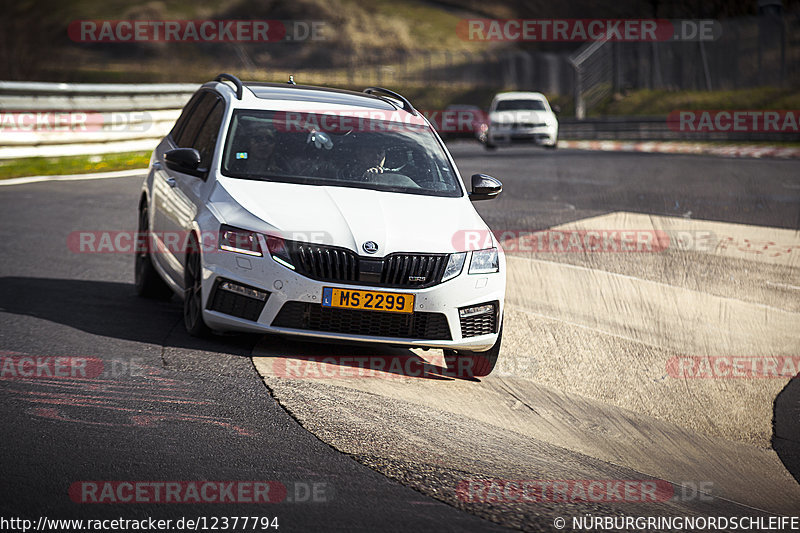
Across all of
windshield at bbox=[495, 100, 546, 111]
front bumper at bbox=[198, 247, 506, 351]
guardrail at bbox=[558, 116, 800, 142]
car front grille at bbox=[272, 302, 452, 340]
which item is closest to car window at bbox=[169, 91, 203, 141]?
front bumper at bbox=[198, 247, 506, 351]

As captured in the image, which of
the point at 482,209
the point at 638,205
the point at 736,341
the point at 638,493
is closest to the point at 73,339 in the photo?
the point at 638,493

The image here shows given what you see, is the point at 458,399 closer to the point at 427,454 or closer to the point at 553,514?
the point at 427,454

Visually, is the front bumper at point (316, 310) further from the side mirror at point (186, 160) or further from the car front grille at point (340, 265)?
the side mirror at point (186, 160)

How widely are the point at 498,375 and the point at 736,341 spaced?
269 centimetres

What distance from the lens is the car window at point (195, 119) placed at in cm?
875

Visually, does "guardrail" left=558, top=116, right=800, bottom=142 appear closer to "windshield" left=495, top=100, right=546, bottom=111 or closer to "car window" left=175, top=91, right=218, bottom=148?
"windshield" left=495, top=100, right=546, bottom=111

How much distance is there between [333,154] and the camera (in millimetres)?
7879

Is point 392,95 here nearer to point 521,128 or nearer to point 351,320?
point 351,320

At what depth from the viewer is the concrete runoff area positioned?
553cm

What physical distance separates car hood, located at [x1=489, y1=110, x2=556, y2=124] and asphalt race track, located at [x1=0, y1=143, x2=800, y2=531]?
18052 mm


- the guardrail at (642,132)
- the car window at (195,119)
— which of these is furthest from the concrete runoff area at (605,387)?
the guardrail at (642,132)

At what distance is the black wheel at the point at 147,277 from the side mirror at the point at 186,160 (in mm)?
1334

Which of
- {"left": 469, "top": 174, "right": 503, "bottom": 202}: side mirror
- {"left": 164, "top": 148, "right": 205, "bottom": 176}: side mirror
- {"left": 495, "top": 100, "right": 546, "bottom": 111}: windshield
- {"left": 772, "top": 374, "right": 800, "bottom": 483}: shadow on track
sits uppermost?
{"left": 495, "top": 100, "right": 546, "bottom": 111}: windshield

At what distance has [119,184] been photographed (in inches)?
714
